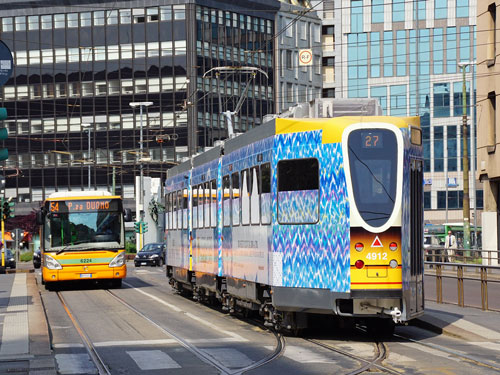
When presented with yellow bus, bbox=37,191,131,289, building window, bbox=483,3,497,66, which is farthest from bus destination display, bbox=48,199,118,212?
building window, bbox=483,3,497,66

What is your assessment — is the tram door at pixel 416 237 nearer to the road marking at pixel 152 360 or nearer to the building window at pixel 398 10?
the road marking at pixel 152 360

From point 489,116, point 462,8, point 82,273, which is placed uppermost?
point 462,8

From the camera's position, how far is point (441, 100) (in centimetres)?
9744

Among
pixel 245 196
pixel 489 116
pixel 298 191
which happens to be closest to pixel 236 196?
pixel 245 196

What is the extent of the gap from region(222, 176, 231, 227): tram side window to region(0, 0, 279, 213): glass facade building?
71.1m

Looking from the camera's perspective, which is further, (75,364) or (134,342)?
(134,342)

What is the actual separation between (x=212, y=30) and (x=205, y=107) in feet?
20.7

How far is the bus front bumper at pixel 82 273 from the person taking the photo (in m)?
30.8

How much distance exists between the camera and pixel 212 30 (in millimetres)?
92750

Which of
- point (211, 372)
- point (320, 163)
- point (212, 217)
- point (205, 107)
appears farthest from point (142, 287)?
point (205, 107)

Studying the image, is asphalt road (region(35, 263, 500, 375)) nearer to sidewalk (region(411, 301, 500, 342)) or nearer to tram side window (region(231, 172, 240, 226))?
sidewalk (region(411, 301, 500, 342))

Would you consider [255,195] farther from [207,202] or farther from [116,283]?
[116,283]

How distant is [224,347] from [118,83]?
8080 cm

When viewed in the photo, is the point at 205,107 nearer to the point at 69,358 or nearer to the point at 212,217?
the point at 212,217
